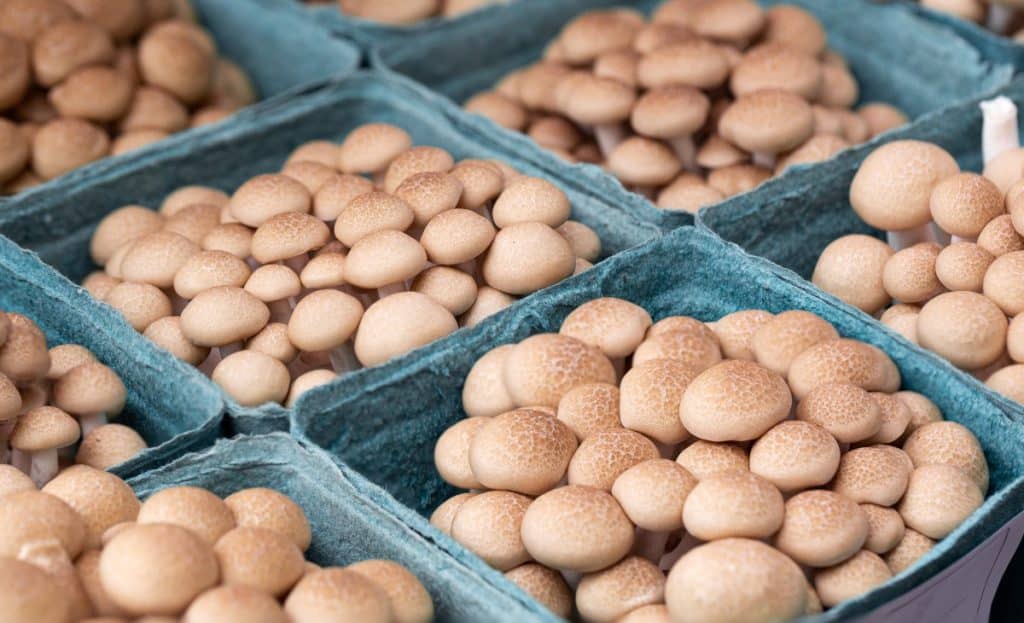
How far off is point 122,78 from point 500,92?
2.38 ft

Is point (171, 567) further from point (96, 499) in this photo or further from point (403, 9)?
point (403, 9)

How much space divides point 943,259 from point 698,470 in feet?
1.76

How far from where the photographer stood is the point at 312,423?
148cm

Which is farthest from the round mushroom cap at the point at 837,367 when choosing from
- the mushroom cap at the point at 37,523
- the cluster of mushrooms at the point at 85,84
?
the cluster of mushrooms at the point at 85,84

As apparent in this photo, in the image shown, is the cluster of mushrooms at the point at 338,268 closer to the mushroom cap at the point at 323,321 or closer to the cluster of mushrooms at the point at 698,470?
the mushroom cap at the point at 323,321

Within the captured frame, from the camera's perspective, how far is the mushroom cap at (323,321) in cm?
158

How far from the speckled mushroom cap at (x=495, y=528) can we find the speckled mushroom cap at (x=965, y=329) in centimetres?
59

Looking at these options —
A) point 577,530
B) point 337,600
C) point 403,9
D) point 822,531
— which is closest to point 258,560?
point 337,600

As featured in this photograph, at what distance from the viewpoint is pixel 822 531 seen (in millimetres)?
1205

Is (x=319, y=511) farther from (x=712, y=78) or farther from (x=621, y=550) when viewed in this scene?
(x=712, y=78)

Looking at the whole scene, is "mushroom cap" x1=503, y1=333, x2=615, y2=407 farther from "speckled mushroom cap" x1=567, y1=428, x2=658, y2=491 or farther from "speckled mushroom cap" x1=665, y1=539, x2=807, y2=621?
"speckled mushroom cap" x1=665, y1=539, x2=807, y2=621

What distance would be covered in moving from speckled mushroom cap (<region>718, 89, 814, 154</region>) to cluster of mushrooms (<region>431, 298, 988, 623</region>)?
520 mm

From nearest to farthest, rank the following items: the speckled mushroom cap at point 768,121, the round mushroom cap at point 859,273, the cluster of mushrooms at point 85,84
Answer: the round mushroom cap at point 859,273, the speckled mushroom cap at point 768,121, the cluster of mushrooms at point 85,84

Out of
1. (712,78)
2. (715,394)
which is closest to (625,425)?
(715,394)
